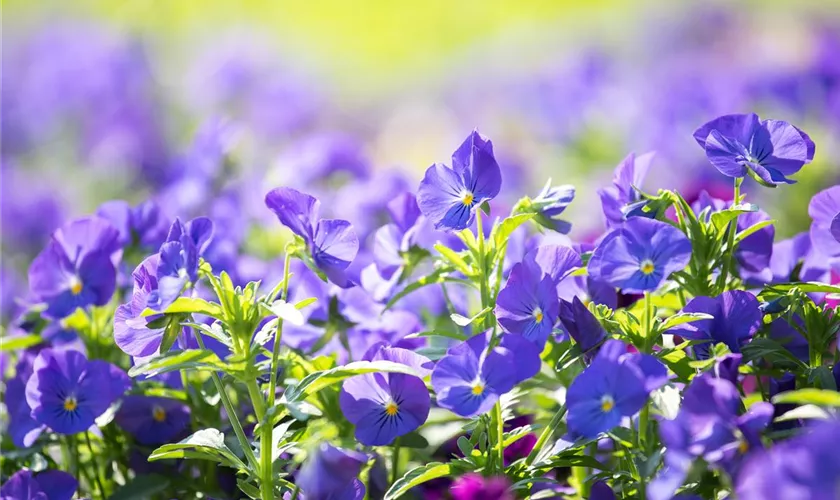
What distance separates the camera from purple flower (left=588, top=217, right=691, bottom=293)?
1.08 metres

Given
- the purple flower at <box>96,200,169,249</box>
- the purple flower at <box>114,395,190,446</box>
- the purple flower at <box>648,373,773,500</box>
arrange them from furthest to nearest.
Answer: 1. the purple flower at <box>96,200,169,249</box>
2. the purple flower at <box>114,395,190,446</box>
3. the purple flower at <box>648,373,773,500</box>

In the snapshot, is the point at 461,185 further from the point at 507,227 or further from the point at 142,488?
the point at 142,488

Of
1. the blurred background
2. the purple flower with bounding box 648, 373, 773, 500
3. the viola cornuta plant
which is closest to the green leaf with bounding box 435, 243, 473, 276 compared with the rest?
the viola cornuta plant

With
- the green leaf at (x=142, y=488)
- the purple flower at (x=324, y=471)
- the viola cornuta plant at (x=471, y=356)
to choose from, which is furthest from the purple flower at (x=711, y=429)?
the green leaf at (x=142, y=488)

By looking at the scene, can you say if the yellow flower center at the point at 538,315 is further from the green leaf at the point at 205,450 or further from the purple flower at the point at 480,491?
Result: the green leaf at the point at 205,450

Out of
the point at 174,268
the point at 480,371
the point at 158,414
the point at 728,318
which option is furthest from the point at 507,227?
the point at 158,414

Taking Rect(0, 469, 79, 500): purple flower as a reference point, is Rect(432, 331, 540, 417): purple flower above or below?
above

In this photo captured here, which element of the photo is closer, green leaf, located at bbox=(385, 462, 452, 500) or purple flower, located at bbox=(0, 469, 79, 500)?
green leaf, located at bbox=(385, 462, 452, 500)

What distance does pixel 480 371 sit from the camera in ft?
3.69

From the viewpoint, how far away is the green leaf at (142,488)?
1366 millimetres

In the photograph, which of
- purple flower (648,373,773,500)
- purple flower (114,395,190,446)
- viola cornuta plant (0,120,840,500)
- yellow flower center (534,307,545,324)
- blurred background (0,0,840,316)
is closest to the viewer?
purple flower (648,373,773,500)

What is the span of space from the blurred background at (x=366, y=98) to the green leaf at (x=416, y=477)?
2.18ft

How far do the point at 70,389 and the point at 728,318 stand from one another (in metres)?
0.92

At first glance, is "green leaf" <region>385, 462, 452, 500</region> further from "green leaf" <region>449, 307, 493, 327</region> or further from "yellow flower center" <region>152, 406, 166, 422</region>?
"yellow flower center" <region>152, 406, 166, 422</region>
